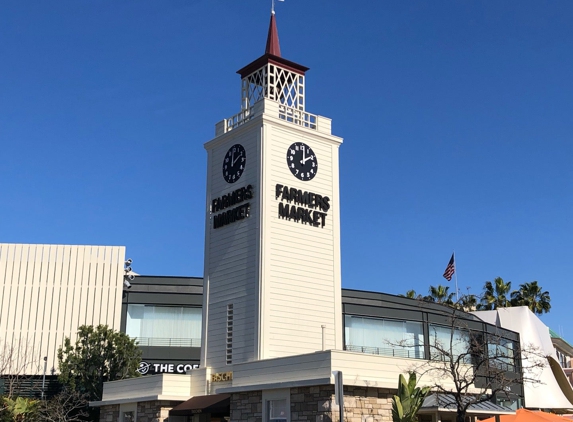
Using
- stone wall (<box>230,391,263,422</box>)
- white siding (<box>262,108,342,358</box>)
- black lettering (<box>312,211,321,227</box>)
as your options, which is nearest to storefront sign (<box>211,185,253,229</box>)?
white siding (<box>262,108,342,358</box>)

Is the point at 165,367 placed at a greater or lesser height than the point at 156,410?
greater

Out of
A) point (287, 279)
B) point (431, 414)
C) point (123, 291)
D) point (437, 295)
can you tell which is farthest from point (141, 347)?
point (437, 295)

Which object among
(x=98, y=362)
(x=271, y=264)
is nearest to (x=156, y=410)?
(x=271, y=264)

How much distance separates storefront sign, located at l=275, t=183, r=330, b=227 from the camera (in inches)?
1283

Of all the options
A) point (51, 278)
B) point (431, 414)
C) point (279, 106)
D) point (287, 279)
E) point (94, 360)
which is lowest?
point (431, 414)

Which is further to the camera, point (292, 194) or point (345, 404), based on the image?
point (292, 194)

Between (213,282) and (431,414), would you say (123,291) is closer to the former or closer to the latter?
(213,282)

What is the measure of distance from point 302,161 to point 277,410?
1224 cm

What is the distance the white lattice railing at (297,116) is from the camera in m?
34.4

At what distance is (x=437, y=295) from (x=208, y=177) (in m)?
51.2

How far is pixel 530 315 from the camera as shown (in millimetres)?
61125

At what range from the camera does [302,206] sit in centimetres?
3331

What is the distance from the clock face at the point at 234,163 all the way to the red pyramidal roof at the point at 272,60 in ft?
13.9

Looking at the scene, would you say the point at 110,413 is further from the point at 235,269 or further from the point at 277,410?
the point at 277,410
